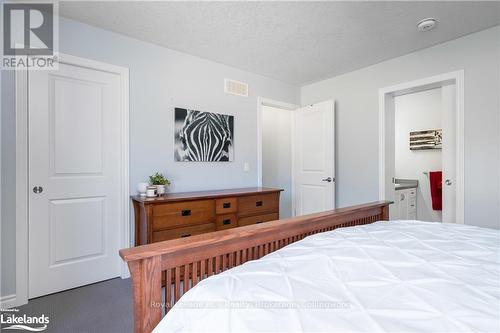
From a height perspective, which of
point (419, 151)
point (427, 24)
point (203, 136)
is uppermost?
point (427, 24)

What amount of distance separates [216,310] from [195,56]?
2903mm

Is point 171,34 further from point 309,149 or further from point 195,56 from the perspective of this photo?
point 309,149

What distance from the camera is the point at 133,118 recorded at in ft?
8.38

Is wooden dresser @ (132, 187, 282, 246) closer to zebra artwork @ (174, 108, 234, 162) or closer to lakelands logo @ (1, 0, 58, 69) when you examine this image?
zebra artwork @ (174, 108, 234, 162)

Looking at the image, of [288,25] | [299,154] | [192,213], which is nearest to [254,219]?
[192,213]

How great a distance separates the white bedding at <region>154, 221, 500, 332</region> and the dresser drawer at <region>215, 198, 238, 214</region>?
1497 millimetres

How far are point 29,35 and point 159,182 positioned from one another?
1632mm

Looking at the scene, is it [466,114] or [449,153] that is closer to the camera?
[466,114]

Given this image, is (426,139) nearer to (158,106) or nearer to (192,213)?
(192,213)

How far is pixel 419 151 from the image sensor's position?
4.11 m

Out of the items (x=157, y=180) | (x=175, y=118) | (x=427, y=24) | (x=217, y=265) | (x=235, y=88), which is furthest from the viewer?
(x=235, y=88)

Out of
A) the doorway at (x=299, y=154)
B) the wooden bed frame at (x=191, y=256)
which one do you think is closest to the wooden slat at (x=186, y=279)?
the wooden bed frame at (x=191, y=256)

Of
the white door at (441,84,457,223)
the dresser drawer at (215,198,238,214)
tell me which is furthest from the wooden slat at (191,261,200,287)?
the white door at (441,84,457,223)

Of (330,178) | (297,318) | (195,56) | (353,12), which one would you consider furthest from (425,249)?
(195,56)
